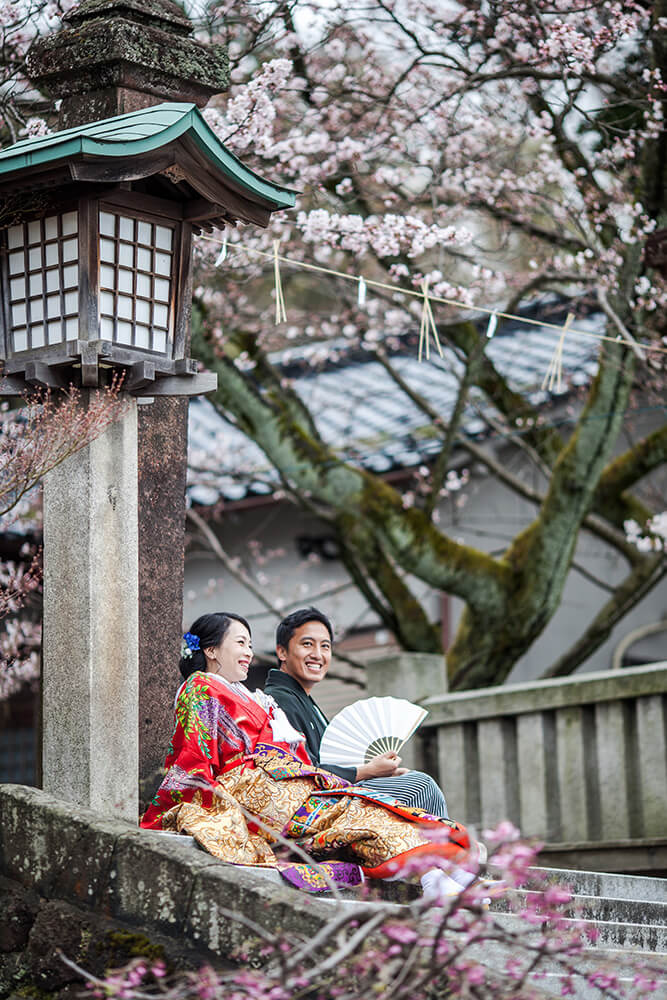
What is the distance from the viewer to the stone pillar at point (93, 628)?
5.99 m

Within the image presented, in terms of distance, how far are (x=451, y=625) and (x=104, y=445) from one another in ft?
28.1

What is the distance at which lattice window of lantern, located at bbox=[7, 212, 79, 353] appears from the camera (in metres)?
6.16

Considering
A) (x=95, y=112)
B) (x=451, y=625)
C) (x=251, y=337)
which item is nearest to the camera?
(x=95, y=112)

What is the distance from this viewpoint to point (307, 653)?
277 inches

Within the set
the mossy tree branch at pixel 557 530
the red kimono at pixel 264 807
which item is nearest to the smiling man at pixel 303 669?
the red kimono at pixel 264 807

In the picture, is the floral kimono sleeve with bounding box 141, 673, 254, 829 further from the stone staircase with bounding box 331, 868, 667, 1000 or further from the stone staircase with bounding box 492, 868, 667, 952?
the stone staircase with bounding box 492, 868, 667, 952

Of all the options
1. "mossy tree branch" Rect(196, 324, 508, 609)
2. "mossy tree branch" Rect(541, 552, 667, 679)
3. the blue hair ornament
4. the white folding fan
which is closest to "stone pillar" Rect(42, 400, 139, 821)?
the blue hair ornament

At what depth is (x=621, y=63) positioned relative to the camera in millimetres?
11609

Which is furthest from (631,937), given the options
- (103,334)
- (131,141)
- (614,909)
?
(131,141)

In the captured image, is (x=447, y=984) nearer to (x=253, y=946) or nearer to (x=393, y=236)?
(x=253, y=946)

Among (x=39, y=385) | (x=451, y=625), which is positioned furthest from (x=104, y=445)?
(x=451, y=625)

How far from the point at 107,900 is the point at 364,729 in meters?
1.93

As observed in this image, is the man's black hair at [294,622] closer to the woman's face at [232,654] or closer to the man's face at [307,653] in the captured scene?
the man's face at [307,653]

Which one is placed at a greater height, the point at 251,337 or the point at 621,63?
the point at 621,63
